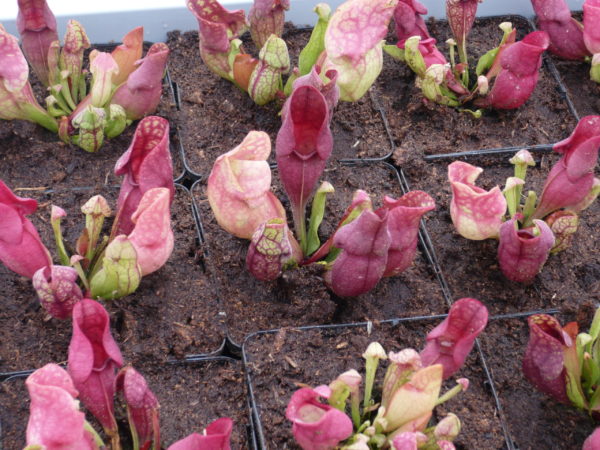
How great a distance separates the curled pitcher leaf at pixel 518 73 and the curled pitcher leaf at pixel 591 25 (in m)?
0.24

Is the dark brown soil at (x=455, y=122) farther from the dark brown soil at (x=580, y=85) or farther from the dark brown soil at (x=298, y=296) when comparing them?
the dark brown soil at (x=298, y=296)

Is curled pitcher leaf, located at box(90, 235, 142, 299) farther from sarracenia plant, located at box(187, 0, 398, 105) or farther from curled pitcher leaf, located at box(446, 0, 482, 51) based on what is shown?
curled pitcher leaf, located at box(446, 0, 482, 51)

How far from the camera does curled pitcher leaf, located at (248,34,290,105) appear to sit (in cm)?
185

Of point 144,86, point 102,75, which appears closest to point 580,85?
point 144,86

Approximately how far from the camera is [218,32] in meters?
1.96

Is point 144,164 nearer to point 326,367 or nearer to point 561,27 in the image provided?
point 326,367

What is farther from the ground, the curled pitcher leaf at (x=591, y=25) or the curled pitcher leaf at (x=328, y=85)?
the curled pitcher leaf at (x=328, y=85)

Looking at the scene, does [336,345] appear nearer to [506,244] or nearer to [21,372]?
[506,244]

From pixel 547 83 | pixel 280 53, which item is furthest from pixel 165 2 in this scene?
pixel 547 83

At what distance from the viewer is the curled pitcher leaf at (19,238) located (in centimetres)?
139

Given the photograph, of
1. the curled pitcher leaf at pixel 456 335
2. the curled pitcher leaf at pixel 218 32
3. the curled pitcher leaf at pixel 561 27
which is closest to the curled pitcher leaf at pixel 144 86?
the curled pitcher leaf at pixel 218 32

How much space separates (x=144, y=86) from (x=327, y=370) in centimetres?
88

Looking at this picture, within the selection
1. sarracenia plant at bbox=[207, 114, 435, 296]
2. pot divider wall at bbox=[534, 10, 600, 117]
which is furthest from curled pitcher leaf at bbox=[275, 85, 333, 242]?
pot divider wall at bbox=[534, 10, 600, 117]

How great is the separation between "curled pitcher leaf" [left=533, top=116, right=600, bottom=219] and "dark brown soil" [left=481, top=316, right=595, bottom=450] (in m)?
0.34
